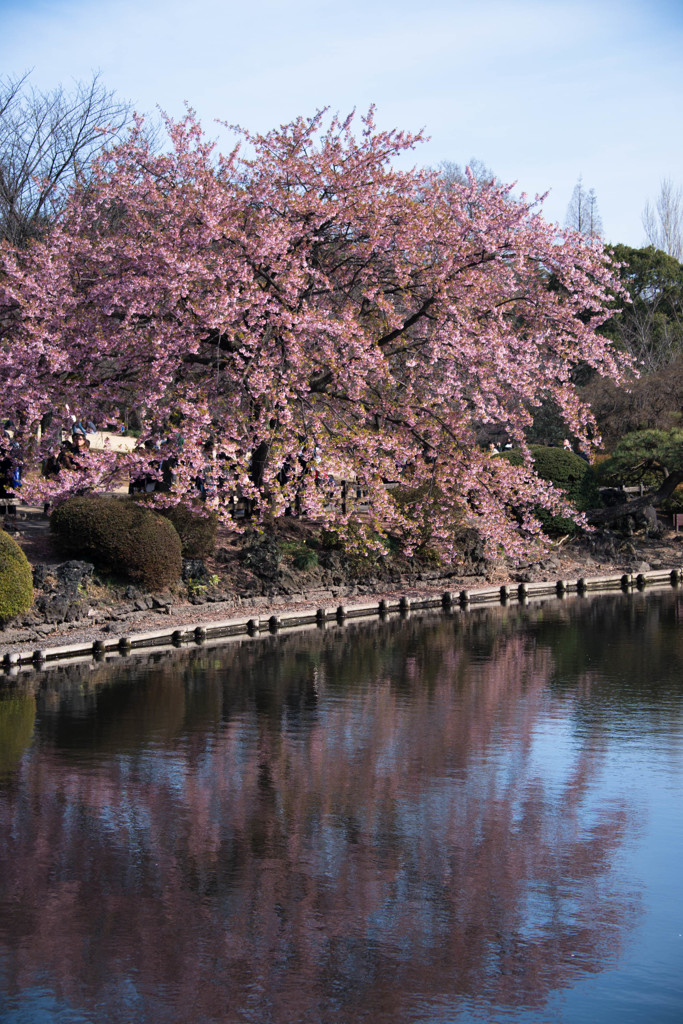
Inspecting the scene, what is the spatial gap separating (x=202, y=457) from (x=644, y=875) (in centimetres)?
1371

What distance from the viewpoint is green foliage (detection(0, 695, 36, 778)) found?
510 inches

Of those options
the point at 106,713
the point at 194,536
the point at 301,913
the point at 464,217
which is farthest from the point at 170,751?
the point at 464,217

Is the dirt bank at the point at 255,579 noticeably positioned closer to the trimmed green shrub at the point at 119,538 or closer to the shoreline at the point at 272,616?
Answer: the shoreline at the point at 272,616

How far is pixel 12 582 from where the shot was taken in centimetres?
1920

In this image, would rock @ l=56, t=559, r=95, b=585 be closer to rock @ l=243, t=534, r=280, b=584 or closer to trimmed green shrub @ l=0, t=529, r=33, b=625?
trimmed green shrub @ l=0, t=529, r=33, b=625

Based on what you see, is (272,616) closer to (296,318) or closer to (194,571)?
(194,571)

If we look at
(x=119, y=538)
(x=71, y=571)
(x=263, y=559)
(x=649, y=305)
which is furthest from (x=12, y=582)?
(x=649, y=305)

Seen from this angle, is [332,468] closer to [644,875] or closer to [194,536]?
[194,536]

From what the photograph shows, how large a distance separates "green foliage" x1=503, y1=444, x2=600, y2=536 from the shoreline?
282cm

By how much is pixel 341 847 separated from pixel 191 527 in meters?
14.5

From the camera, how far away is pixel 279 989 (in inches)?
290

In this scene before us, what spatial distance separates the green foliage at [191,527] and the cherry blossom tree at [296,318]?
1.12m

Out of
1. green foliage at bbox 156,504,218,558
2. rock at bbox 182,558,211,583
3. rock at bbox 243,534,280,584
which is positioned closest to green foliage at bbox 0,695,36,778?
rock at bbox 182,558,211,583

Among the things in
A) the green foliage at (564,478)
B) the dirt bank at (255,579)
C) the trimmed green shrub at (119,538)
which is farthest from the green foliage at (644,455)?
the trimmed green shrub at (119,538)
